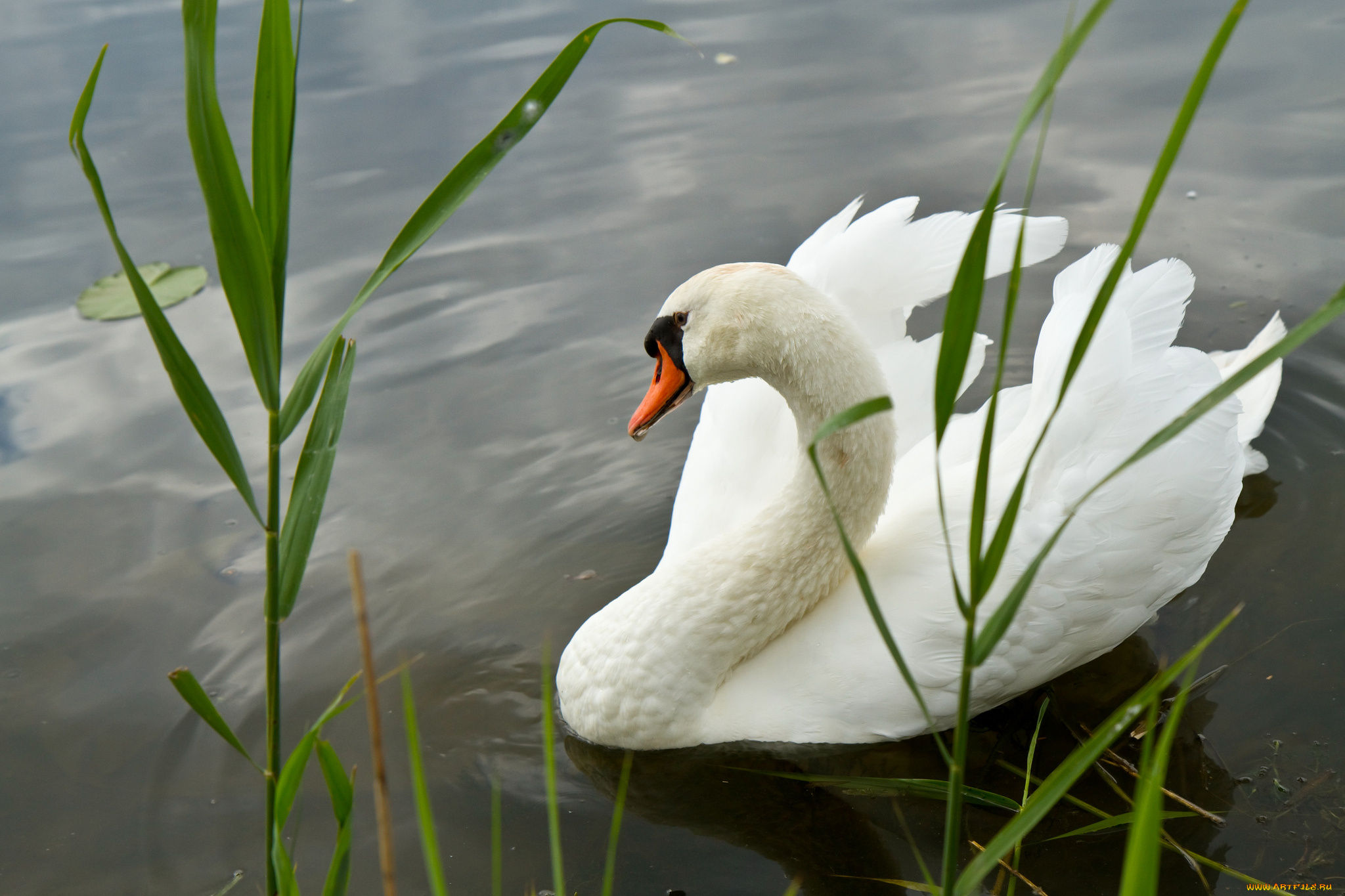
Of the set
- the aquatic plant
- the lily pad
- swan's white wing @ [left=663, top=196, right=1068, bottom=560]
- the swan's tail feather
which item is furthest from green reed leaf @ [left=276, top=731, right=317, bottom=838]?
the lily pad

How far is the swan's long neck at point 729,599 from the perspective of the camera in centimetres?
282

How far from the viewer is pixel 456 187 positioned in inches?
58.1

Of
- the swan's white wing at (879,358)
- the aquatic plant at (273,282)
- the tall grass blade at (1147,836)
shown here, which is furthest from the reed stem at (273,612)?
the swan's white wing at (879,358)

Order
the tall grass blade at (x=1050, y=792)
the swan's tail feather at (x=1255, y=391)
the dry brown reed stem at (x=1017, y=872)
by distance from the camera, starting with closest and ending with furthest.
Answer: the tall grass blade at (x=1050, y=792) → the dry brown reed stem at (x=1017, y=872) → the swan's tail feather at (x=1255, y=391)

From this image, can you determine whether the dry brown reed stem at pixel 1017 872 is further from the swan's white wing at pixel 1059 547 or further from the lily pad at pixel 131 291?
the lily pad at pixel 131 291

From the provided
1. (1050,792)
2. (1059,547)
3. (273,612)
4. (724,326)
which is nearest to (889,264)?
(724,326)

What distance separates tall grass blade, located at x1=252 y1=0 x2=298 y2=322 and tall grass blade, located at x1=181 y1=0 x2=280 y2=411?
20 millimetres

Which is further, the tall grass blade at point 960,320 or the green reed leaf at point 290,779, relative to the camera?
the green reed leaf at point 290,779

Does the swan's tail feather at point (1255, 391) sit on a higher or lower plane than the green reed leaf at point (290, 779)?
lower

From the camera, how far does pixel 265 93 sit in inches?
51.3

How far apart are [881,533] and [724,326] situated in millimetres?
768

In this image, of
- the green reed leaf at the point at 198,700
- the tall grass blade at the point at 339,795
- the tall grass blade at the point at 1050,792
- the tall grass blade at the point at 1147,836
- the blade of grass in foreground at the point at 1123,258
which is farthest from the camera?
the tall grass blade at the point at 339,795

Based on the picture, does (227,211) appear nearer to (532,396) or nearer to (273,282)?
(273,282)

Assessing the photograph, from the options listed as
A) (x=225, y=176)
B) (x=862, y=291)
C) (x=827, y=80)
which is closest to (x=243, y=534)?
(x=862, y=291)
